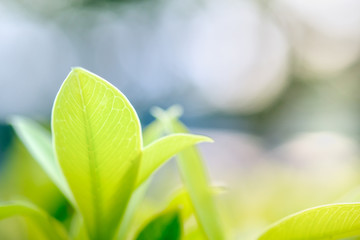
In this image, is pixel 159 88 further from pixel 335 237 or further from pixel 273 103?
pixel 335 237

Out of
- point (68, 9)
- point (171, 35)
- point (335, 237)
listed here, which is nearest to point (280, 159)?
point (335, 237)

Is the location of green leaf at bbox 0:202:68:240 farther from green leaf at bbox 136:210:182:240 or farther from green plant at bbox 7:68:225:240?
green leaf at bbox 136:210:182:240

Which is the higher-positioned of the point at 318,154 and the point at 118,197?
the point at 318,154

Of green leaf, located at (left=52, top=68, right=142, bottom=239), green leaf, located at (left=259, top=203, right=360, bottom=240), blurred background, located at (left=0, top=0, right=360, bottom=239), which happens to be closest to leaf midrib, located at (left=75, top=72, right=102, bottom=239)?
green leaf, located at (left=52, top=68, right=142, bottom=239)

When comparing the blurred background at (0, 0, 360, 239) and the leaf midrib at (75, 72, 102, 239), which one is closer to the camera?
the leaf midrib at (75, 72, 102, 239)

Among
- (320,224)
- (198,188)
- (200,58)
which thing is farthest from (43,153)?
(200,58)

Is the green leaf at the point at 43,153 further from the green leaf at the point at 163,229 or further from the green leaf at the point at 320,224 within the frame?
the green leaf at the point at 320,224

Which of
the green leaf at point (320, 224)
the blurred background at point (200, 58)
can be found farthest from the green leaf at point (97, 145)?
the blurred background at point (200, 58)
